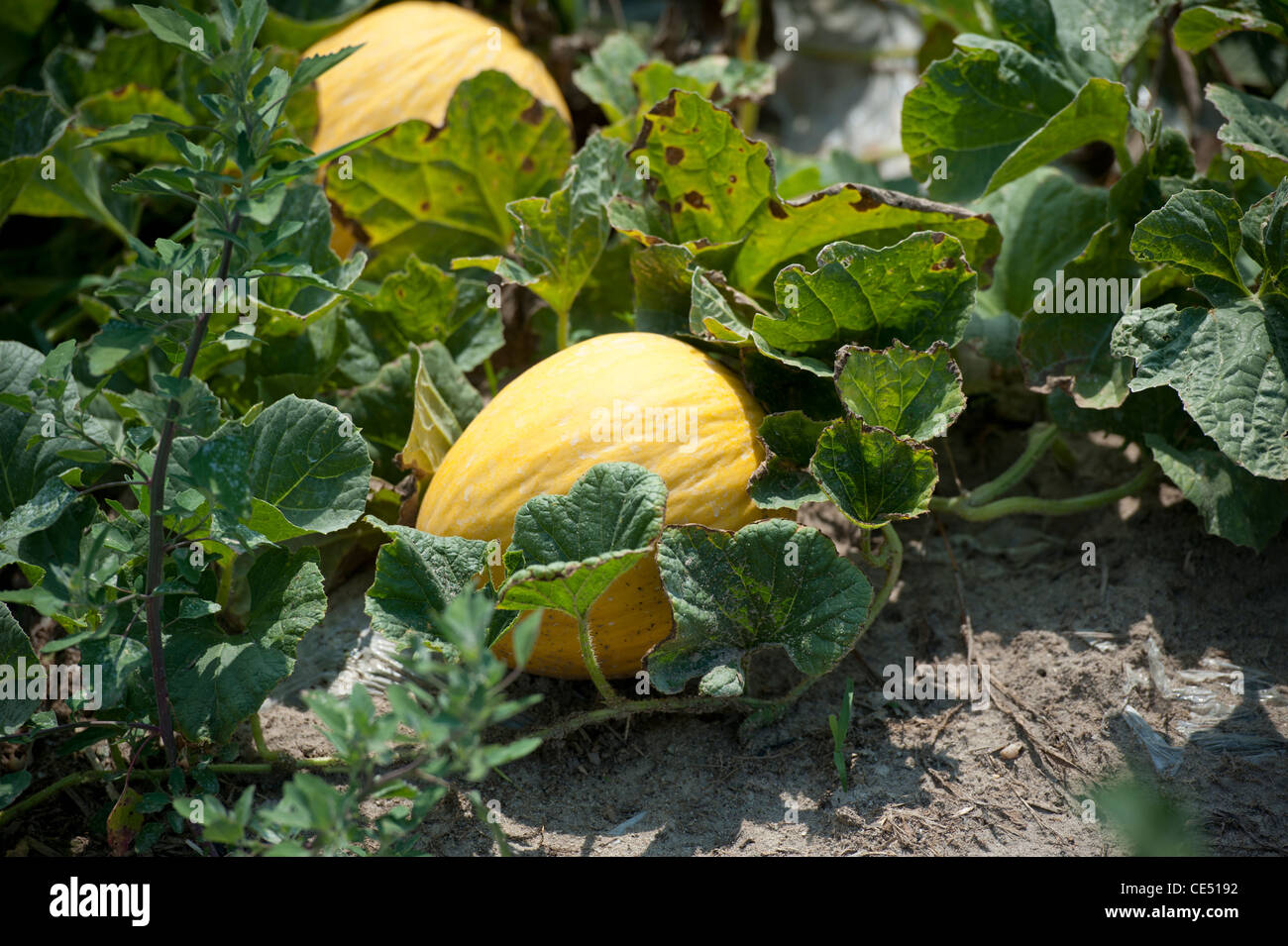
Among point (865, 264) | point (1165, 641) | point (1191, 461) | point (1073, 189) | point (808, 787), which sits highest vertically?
point (1073, 189)

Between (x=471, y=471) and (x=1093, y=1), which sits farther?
(x=1093, y=1)

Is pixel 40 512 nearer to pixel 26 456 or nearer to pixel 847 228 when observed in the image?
pixel 26 456

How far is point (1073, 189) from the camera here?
2717mm

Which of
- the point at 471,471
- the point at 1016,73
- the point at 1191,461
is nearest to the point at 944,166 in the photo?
the point at 1016,73

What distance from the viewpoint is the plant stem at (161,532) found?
5.46 ft

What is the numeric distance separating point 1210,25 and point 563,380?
1.64 m

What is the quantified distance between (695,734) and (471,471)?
68cm

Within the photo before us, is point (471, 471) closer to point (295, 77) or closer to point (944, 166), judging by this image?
point (295, 77)

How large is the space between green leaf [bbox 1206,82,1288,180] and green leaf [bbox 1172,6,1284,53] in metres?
0.14

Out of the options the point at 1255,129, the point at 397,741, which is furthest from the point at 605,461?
the point at 1255,129

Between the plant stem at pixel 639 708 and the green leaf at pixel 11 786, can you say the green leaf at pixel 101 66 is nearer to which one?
the green leaf at pixel 11 786

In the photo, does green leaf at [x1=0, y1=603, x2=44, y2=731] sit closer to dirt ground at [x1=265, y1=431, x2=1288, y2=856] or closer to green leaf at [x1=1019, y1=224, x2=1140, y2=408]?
dirt ground at [x1=265, y1=431, x2=1288, y2=856]

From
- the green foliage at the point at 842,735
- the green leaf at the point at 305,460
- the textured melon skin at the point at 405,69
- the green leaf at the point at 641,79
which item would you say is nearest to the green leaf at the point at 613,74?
the green leaf at the point at 641,79

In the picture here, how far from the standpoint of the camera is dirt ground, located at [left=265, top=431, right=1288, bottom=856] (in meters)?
1.92
